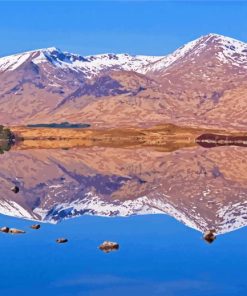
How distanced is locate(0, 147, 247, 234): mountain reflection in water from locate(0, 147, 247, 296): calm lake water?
0.34 feet

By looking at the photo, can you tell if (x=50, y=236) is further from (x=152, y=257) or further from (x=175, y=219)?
(x=175, y=219)

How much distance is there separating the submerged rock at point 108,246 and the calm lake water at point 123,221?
44 centimetres

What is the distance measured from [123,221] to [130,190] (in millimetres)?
23455

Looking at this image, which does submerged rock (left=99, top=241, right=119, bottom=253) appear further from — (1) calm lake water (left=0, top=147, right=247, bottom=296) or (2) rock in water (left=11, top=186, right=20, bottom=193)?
(2) rock in water (left=11, top=186, right=20, bottom=193)

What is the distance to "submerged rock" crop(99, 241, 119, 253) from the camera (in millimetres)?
34756

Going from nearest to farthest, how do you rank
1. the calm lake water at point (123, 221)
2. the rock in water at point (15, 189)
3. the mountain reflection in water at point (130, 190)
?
the calm lake water at point (123, 221) → the mountain reflection in water at point (130, 190) → the rock in water at point (15, 189)

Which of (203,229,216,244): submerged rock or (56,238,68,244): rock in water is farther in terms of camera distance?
(203,229,216,244): submerged rock

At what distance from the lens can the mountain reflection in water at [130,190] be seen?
170ft

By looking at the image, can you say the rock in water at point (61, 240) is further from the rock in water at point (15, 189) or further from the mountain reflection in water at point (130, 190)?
the rock in water at point (15, 189)

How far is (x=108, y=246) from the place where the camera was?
35.1m

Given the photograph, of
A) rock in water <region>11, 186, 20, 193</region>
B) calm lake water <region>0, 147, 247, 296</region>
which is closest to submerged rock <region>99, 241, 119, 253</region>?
calm lake water <region>0, 147, 247, 296</region>

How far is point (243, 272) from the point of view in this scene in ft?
98.2

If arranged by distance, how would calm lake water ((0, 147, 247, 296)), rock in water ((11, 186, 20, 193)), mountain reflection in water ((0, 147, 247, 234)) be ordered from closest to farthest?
calm lake water ((0, 147, 247, 296)), mountain reflection in water ((0, 147, 247, 234)), rock in water ((11, 186, 20, 193))

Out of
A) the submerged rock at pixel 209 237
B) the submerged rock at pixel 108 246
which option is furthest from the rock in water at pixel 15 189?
the submerged rock at pixel 108 246
